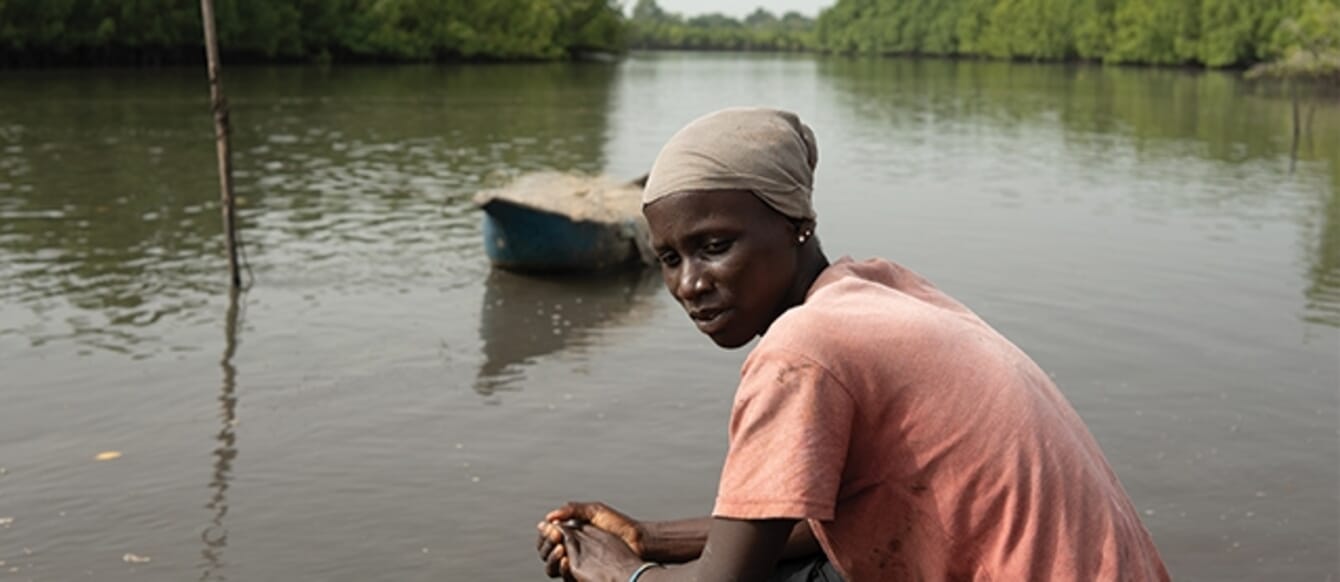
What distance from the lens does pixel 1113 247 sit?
516 inches

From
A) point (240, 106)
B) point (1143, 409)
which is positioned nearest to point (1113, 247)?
point (1143, 409)

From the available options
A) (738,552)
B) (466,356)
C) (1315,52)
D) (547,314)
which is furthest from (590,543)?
(1315,52)

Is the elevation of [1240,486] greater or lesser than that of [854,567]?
lesser

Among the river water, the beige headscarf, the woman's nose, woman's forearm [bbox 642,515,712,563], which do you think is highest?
the beige headscarf

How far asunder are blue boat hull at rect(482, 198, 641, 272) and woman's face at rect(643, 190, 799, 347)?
8312 mm

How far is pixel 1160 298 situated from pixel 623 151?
1370 cm

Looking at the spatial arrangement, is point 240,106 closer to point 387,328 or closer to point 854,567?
point 387,328

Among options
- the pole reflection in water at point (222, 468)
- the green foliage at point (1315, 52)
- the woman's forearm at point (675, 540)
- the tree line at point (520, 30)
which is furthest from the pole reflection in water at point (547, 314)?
the tree line at point (520, 30)

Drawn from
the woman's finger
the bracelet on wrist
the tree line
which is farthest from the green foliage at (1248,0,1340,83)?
the bracelet on wrist

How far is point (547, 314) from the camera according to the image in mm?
9773

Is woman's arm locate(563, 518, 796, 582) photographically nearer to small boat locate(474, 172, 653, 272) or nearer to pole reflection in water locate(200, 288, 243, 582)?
pole reflection in water locate(200, 288, 243, 582)

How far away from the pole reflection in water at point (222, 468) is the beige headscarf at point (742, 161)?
139 inches

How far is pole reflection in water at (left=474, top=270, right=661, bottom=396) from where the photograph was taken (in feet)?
27.6

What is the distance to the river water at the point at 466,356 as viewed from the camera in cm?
561
